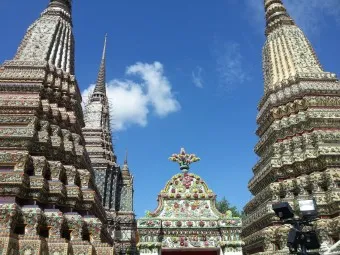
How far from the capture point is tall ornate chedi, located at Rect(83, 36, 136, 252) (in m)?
38.9

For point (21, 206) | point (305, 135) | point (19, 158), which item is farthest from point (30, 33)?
point (305, 135)

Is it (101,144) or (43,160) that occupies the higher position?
(101,144)

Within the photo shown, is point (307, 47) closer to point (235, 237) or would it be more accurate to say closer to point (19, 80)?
point (235, 237)

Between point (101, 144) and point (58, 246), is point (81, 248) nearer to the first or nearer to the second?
point (58, 246)

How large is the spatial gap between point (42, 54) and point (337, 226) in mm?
23546

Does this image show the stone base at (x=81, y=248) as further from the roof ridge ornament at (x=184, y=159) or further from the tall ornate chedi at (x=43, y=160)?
the roof ridge ornament at (x=184, y=159)

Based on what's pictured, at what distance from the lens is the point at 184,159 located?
49.6 ft

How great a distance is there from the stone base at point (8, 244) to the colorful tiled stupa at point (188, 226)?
7.13 meters

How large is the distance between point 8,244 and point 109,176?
81.0 ft

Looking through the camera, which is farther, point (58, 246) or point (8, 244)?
point (58, 246)

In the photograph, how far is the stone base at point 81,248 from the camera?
1831 cm

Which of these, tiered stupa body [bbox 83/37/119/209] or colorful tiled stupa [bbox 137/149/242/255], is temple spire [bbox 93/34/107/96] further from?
colorful tiled stupa [bbox 137/149/242/255]

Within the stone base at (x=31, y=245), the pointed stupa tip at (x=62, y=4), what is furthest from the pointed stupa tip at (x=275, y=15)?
the stone base at (x=31, y=245)

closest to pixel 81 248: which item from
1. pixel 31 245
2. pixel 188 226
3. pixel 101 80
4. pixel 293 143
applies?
pixel 31 245
